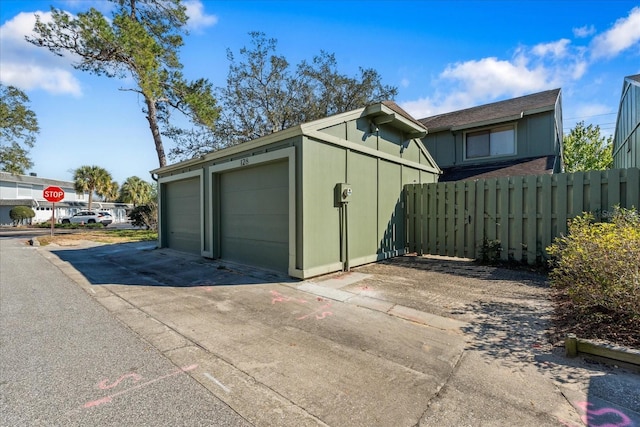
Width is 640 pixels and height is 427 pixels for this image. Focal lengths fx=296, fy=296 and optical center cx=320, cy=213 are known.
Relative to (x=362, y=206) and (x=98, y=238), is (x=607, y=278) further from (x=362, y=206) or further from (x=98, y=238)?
(x=98, y=238)

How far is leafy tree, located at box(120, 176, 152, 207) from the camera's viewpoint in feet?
130

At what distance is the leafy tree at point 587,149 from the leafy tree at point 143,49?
26928 millimetres

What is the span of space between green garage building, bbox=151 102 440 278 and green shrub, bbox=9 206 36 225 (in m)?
29.1

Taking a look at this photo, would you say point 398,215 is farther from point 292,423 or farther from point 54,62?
point 54,62

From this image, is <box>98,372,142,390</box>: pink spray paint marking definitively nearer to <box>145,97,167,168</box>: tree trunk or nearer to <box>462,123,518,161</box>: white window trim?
<box>462,123,518,161</box>: white window trim

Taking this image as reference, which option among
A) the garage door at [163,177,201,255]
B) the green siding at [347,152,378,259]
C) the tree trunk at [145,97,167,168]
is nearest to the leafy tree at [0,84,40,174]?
the tree trunk at [145,97,167,168]

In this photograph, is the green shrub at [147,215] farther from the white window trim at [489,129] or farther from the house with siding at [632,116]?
the house with siding at [632,116]

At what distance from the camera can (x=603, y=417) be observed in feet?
6.40

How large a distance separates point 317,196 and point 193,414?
4.36 m

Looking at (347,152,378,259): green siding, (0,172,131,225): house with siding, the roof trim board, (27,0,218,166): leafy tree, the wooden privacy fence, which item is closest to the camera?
the roof trim board

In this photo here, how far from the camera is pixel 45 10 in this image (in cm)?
1276

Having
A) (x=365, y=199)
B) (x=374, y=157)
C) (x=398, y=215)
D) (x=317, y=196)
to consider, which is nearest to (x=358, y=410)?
(x=317, y=196)

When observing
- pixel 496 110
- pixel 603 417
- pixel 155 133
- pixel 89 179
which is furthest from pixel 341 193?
pixel 89 179

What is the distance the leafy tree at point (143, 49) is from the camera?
41.1 ft
